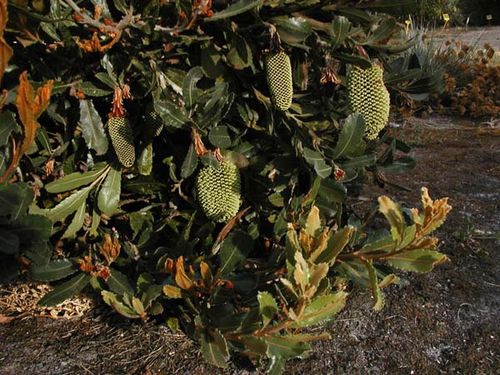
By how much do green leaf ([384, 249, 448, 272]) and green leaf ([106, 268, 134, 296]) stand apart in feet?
2.37

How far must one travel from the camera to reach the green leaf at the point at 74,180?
59.1 inches

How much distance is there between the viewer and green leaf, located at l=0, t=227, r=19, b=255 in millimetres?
1272

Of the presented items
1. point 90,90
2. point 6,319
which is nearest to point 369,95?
point 90,90

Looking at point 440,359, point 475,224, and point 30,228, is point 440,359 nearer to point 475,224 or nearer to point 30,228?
point 475,224

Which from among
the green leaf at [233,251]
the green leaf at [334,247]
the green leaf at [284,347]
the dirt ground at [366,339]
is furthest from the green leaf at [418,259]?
the dirt ground at [366,339]

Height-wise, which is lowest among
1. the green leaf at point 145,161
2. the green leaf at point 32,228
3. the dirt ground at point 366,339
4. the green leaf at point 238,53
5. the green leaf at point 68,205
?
the dirt ground at point 366,339

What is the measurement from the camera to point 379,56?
160cm

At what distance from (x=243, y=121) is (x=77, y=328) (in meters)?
0.84

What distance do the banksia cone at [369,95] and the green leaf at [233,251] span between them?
438 millimetres

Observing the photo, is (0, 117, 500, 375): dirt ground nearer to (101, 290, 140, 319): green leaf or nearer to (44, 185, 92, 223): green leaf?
(101, 290, 140, 319): green leaf

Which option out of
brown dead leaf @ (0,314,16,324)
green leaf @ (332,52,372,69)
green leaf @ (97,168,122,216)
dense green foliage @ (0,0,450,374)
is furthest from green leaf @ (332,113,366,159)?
brown dead leaf @ (0,314,16,324)

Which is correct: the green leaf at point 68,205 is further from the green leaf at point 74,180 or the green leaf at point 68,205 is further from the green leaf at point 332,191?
the green leaf at point 332,191

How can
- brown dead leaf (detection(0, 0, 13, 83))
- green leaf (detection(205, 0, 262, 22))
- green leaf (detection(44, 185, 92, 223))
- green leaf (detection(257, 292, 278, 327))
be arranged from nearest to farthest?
1. brown dead leaf (detection(0, 0, 13, 83))
2. green leaf (detection(257, 292, 278, 327))
3. green leaf (detection(205, 0, 262, 22))
4. green leaf (detection(44, 185, 92, 223))

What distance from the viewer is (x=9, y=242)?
1.28m
